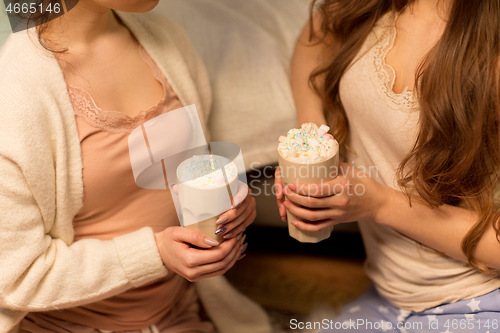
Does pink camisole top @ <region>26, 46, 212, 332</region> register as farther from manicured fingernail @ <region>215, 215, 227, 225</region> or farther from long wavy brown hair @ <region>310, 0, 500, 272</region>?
long wavy brown hair @ <region>310, 0, 500, 272</region>

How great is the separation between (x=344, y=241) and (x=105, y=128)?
70 centimetres

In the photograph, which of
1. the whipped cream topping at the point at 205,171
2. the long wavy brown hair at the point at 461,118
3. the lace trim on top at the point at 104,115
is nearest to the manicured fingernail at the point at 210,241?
the whipped cream topping at the point at 205,171

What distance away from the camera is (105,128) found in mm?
699

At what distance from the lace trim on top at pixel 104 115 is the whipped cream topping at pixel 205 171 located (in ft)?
0.51

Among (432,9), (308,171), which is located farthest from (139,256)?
(432,9)

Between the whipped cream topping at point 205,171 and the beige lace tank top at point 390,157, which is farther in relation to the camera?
the beige lace tank top at point 390,157

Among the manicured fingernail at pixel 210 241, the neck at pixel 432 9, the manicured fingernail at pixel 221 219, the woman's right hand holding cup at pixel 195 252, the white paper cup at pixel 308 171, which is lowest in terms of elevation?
the woman's right hand holding cup at pixel 195 252

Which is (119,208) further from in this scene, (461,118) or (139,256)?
(461,118)

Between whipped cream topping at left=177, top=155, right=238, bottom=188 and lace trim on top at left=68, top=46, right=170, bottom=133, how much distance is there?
0.51 feet

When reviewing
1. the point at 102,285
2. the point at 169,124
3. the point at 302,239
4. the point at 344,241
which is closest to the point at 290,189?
the point at 302,239

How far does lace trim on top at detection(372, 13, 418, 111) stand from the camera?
0.72 m

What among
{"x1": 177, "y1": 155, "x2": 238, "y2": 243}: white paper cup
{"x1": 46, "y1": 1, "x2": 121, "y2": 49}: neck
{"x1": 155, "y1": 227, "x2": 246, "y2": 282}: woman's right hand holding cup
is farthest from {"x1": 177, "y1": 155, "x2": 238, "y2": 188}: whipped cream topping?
{"x1": 46, "y1": 1, "x2": 121, "y2": 49}: neck

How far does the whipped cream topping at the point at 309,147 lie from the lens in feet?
2.14

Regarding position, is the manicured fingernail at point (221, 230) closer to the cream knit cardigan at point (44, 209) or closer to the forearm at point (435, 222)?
the cream knit cardigan at point (44, 209)
